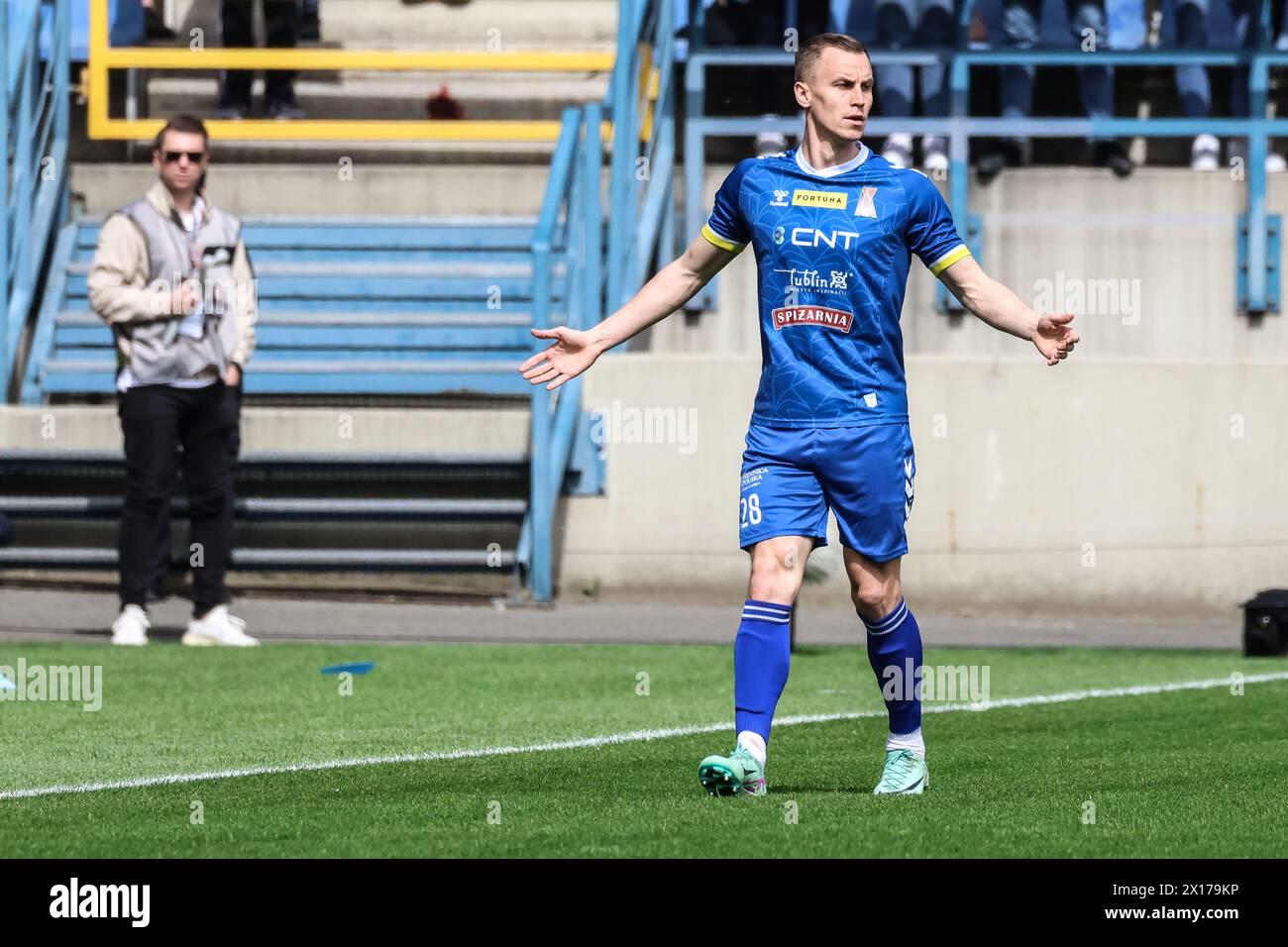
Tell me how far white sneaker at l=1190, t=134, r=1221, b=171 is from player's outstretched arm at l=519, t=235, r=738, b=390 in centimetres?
1007

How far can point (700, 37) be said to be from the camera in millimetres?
15969

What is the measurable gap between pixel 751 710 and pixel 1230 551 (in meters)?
8.74

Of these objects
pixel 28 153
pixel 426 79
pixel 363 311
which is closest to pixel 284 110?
pixel 426 79

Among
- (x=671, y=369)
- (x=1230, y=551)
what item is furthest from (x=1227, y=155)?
(x=671, y=369)

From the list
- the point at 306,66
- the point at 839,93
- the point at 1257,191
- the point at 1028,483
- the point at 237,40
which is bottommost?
the point at 1028,483

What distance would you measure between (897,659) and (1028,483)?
8.04 meters

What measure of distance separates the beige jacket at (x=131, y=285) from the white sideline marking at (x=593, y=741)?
412 cm

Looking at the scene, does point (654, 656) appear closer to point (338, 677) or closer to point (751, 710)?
point (338, 677)

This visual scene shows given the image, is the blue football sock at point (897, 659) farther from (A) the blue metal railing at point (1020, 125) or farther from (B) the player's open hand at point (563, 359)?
(A) the blue metal railing at point (1020, 125)

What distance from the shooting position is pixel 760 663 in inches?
250

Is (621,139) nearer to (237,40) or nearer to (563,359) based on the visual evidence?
(237,40)

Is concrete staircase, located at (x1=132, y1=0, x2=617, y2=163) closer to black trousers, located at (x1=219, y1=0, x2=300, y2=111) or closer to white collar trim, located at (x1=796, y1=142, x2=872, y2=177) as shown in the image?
black trousers, located at (x1=219, y1=0, x2=300, y2=111)
